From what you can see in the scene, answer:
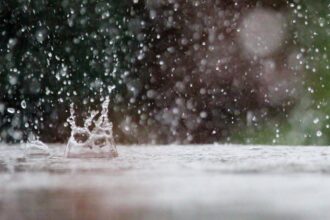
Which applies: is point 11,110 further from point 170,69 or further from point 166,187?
point 166,187

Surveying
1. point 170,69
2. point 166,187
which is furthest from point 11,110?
point 166,187

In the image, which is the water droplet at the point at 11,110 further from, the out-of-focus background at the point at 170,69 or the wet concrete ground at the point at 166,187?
the wet concrete ground at the point at 166,187

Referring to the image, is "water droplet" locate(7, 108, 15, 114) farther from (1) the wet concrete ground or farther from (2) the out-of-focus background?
(1) the wet concrete ground

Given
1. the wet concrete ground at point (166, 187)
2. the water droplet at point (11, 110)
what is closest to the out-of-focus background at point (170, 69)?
the water droplet at point (11, 110)

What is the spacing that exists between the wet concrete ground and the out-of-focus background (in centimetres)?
202

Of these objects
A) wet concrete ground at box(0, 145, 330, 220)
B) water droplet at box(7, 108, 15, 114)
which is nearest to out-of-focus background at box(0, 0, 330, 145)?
water droplet at box(7, 108, 15, 114)

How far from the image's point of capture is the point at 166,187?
1.59 meters

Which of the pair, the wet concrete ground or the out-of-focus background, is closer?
the wet concrete ground

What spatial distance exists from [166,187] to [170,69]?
2.92m

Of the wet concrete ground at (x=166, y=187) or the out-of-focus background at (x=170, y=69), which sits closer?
the wet concrete ground at (x=166, y=187)

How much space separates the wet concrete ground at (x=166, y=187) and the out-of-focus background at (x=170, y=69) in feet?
6.63

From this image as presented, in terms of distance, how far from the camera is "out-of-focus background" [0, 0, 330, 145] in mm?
4395

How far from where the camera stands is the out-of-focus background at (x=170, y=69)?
14.4ft

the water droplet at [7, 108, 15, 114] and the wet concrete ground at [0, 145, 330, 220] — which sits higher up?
the water droplet at [7, 108, 15, 114]
